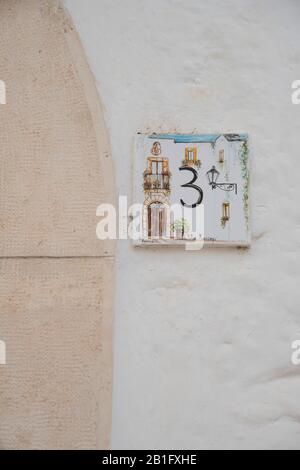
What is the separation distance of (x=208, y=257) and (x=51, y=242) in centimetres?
56

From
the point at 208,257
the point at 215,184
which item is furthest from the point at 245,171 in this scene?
the point at 208,257

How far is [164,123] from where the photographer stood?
6.83 feet

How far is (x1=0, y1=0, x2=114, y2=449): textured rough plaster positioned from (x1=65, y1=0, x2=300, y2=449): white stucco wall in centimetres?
7

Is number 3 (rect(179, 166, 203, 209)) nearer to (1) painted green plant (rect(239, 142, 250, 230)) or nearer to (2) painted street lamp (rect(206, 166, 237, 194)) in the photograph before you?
(2) painted street lamp (rect(206, 166, 237, 194))

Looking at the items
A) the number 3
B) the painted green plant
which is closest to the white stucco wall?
the painted green plant

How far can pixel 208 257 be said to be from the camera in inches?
79.7

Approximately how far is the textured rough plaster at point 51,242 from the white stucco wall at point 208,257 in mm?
71

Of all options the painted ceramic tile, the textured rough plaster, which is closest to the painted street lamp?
the painted ceramic tile

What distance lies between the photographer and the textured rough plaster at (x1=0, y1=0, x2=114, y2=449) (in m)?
1.94

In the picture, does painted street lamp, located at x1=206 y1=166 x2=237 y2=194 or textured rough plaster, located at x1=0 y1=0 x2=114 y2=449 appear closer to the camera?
textured rough plaster, located at x1=0 y1=0 x2=114 y2=449

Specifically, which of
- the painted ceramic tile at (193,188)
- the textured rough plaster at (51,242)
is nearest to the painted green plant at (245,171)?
the painted ceramic tile at (193,188)

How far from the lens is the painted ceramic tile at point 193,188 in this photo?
79.4 inches

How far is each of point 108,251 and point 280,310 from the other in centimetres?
64
